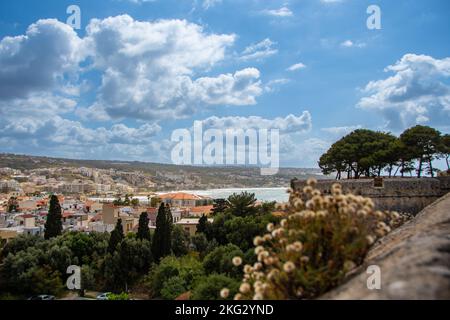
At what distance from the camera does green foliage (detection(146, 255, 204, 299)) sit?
59.3 ft

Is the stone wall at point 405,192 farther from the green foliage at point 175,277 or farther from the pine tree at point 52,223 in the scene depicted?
the pine tree at point 52,223

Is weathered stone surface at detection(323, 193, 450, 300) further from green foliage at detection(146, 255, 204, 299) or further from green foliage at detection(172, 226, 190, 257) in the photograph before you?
green foliage at detection(172, 226, 190, 257)

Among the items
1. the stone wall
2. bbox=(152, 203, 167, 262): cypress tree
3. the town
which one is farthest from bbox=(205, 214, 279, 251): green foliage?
the town

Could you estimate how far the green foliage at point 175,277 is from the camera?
18.1 meters

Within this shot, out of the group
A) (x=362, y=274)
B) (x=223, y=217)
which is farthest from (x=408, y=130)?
(x=362, y=274)

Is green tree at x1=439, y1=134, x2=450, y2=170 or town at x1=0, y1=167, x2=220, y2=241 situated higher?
green tree at x1=439, y1=134, x2=450, y2=170

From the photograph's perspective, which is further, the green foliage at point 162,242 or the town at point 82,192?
the town at point 82,192

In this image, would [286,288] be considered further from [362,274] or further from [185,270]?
[185,270]

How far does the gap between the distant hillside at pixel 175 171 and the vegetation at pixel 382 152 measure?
7052 cm

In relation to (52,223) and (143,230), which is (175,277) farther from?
(52,223)

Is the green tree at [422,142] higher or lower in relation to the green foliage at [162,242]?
higher

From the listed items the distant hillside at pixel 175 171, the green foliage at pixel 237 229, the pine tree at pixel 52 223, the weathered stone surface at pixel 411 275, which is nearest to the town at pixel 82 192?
the distant hillside at pixel 175 171

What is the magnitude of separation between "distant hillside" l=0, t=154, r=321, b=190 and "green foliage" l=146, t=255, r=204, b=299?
3037 inches
